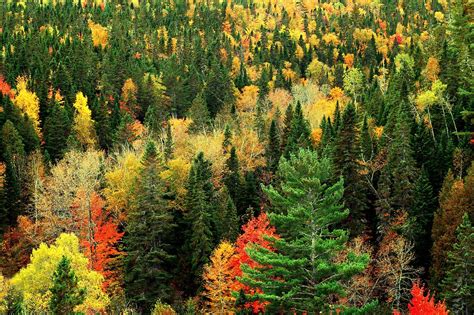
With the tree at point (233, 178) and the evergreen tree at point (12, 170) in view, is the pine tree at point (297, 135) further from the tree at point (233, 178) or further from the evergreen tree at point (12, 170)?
the evergreen tree at point (12, 170)

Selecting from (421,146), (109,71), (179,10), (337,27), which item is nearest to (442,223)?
(421,146)

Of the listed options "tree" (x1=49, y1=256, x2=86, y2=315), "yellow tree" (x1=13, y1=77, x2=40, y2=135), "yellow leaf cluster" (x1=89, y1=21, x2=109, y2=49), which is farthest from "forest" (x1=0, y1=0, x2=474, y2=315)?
"yellow leaf cluster" (x1=89, y1=21, x2=109, y2=49)

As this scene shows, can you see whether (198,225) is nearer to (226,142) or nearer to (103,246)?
(103,246)

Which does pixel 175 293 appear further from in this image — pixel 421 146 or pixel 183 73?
pixel 183 73

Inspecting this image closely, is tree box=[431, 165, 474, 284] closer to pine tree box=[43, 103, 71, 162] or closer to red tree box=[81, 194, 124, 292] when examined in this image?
red tree box=[81, 194, 124, 292]

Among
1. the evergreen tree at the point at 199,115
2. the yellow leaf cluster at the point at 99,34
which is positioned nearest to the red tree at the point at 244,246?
the evergreen tree at the point at 199,115

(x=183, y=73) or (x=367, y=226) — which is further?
(x=183, y=73)

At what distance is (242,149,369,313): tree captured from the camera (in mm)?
23625

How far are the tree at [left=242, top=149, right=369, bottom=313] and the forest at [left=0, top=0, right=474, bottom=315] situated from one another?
0.11 metres

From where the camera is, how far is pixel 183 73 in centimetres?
11806

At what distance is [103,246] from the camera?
4778cm

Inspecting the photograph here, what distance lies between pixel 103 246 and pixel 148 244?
187 inches

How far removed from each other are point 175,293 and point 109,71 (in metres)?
67.1

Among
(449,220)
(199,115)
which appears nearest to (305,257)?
(449,220)
